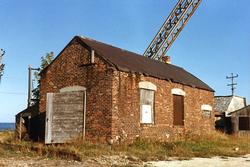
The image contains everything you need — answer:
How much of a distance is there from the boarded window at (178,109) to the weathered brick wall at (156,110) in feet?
0.80

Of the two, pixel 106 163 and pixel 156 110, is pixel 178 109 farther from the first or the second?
pixel 106 163

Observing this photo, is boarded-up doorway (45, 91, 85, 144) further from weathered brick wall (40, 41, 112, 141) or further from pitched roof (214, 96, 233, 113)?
pitched roof (214, 96, 233, 113)

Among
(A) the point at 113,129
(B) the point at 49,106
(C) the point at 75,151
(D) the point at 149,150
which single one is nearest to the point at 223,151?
(D) the point at 149,150

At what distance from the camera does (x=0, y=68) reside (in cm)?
1967

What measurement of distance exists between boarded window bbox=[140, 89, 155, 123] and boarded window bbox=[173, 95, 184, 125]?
2.23 metres

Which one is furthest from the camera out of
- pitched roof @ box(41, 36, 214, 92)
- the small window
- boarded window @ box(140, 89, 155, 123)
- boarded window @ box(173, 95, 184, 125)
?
the small window

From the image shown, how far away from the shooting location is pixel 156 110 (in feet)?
55.4

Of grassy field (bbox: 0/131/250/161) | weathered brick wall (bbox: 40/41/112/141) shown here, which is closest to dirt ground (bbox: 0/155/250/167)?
grassy field (bbox: 0/131/250/161)

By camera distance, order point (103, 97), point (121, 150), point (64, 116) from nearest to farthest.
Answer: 1. point (121, 150)
2. point (103, 97)
3. point (64, 116)

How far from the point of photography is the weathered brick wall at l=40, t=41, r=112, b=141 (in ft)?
48.2

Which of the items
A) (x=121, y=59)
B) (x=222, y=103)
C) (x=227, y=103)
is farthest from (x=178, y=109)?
(x=222, y=103)

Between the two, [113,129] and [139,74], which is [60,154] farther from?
[139,74]

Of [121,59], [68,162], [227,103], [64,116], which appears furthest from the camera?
[227,103]

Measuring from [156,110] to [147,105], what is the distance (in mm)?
682
